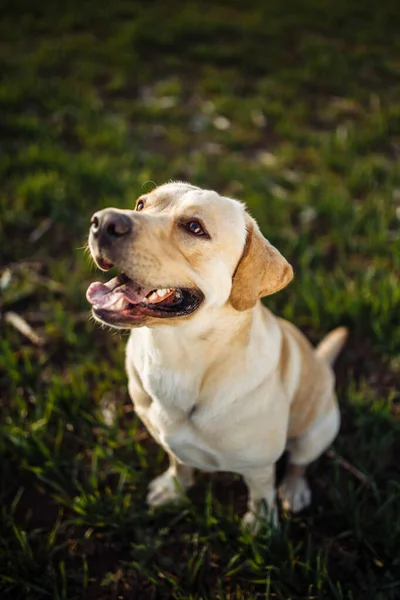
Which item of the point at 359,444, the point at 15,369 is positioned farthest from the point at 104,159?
the point at 359,444

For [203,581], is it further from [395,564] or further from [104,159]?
[104,159]

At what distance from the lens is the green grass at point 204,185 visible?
2.29 m

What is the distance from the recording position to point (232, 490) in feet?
8.58

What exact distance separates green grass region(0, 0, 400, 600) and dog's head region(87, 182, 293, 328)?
983 millimetres

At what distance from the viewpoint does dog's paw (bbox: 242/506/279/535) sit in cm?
225

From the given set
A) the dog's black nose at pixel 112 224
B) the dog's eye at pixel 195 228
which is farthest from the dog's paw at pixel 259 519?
the dog's black nose at pixel 112 224

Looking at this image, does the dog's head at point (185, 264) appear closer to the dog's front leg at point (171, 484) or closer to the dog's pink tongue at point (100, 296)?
the dog's pink tongue at point (100, 296)

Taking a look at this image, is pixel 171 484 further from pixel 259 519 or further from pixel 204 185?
pixel 204 185

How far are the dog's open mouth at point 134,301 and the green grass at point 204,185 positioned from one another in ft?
3.15

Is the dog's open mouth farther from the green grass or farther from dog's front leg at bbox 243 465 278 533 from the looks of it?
the green grass

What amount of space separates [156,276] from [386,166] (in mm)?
3158

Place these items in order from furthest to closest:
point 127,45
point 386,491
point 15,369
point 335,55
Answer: point 127,45 → point 335,55 → point 15,369 → point 386,491

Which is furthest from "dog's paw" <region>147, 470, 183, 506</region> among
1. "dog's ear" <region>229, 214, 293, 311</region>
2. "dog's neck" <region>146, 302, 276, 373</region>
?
"dog's ear" <region>229, 214, 293, 311</region>

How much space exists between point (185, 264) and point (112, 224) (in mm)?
277
